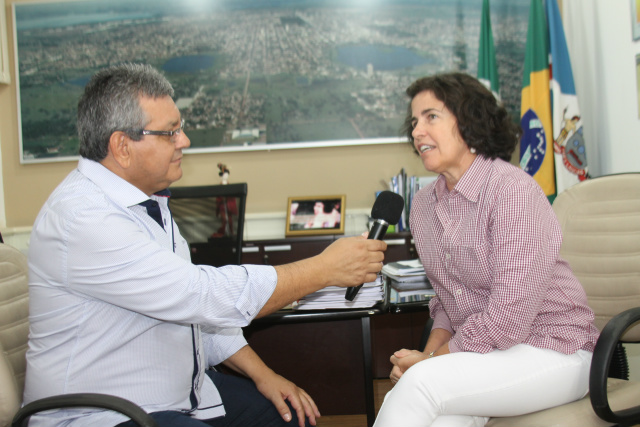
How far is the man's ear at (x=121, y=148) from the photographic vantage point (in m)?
1.45

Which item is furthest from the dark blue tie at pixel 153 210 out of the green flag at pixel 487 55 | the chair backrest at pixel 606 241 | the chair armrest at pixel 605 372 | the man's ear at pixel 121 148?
the green flag at pixel 487 55

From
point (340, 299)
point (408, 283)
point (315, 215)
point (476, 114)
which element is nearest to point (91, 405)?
point (340, 299)

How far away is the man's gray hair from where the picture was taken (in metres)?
1.44

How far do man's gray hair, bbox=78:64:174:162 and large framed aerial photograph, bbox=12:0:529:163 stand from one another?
2.49 meters

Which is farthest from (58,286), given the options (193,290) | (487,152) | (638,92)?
(638,92)

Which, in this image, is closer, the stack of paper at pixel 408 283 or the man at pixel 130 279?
the man at pixel 130 279

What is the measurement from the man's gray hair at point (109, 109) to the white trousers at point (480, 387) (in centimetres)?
98

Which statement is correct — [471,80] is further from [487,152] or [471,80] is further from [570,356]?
[570,356]

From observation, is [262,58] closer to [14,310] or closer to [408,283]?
[408,283]

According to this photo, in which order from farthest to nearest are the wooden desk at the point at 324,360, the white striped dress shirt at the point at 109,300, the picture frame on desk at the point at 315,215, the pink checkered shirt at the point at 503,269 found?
the picture frame on desk at the point at 315,215 → the wooden desk at the point at 324,360 → the pink checkered shirt at the point at 503,269 → the white striped dress shirt at the point at 109,300

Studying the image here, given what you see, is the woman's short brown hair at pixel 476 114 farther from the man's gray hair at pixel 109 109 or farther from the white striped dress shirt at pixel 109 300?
the man's gray hair at pixel 109 109

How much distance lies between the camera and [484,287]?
1.57m

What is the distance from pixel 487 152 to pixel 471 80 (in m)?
0.24

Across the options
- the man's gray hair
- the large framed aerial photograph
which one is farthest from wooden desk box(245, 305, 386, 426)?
the large framed aerial photograph
